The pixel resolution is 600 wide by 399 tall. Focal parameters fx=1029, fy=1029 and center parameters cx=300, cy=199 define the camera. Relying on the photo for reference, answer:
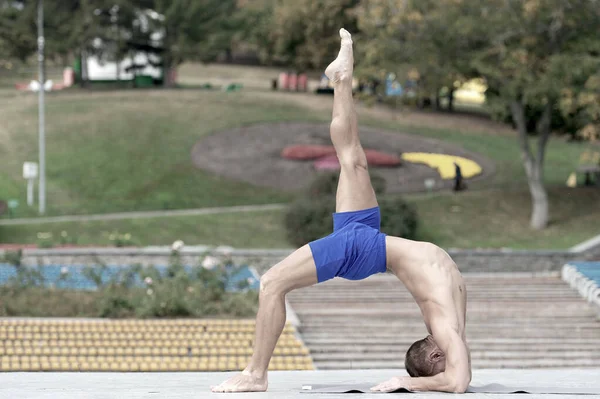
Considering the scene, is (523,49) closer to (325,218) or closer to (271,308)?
(325,218)

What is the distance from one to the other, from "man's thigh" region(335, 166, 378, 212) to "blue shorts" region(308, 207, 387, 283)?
0.06 m

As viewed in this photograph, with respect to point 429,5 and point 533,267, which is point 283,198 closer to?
point 429,5

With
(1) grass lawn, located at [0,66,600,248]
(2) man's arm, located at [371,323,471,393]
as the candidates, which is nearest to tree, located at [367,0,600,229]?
(1) grass lawn, located at [0,66,600,248]

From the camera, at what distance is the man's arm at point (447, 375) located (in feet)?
26.1

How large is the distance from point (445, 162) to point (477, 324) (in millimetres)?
24224

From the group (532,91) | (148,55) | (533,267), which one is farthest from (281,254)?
(148,55)

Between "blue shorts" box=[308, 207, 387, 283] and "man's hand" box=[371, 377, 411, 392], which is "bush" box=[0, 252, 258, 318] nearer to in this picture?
"blue shorts" box=[308, 207, 387, 283]

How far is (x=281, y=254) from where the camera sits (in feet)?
92.8

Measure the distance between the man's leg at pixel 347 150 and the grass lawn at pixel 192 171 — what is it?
945 inches

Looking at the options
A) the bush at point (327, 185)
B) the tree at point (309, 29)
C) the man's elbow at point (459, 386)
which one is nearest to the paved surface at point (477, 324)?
the bush at point (327, 185)

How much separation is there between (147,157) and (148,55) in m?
17.0

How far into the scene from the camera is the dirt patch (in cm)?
4097

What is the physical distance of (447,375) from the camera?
26.4ft

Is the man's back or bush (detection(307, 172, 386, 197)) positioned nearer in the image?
the man's back
